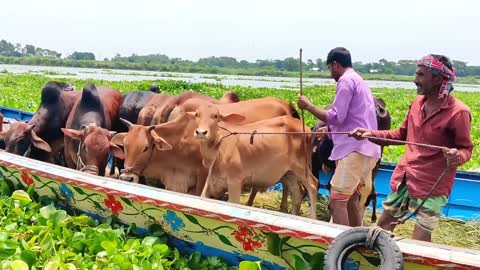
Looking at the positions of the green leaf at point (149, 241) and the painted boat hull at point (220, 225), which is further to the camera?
the green leaf at point (149, 241)

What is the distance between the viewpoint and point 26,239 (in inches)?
151

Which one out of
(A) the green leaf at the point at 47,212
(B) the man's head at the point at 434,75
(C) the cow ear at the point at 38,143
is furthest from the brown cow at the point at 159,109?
(B) the man's head at the point at 434,75

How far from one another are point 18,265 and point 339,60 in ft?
8.86

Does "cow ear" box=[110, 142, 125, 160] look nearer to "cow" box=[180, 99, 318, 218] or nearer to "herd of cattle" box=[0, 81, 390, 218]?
"herd of cattle" box=[0, 81, 390, 218]

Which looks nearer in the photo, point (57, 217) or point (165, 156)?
point (57, 217)

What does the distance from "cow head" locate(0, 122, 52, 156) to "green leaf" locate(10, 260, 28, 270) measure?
3108 millimetres

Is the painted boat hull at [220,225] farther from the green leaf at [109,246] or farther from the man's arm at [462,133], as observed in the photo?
the man's arm at [462,133]

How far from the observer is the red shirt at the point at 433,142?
3396 mm

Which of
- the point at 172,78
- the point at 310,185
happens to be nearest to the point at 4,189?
the point at 310,185

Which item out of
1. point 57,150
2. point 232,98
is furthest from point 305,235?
point 57,150

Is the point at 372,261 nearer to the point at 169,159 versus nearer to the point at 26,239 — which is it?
the point at 26,239

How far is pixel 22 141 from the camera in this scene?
20.4 feet

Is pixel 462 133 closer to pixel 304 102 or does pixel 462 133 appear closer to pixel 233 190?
pixel 304 102

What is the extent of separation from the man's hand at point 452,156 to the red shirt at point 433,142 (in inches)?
2.7
